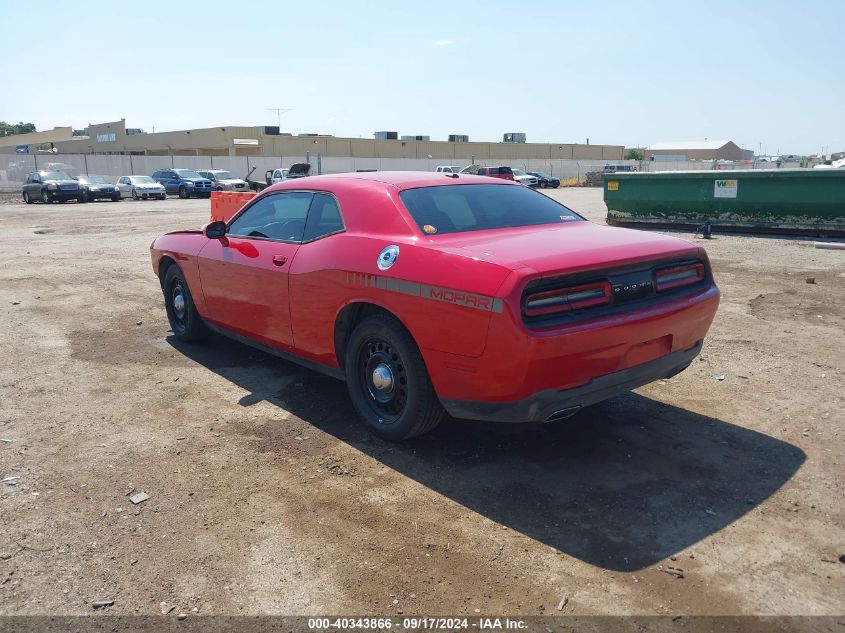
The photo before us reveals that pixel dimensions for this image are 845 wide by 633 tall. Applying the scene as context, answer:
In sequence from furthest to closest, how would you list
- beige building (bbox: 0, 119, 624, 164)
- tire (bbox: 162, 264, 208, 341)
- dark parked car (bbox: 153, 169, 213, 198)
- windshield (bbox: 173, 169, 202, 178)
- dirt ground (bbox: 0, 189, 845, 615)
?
beige building (bbox: 0, 119, 624, 164) → windshield (bbox: 173, 169, 202, 178) → dark parked car (bbox: 153, 169, 213, 198) → tire (bbox: 162, 264, 208, 341) → dirt ground (bbox: 0, 189, 845, 615)

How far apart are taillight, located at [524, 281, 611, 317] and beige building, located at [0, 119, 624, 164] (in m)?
60.8

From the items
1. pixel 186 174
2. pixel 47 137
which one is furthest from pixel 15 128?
pixel 186 174

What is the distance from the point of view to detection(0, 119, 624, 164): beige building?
6462cm

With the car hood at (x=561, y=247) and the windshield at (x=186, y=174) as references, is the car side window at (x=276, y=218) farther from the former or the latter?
the windshield at (x=186, y=174)

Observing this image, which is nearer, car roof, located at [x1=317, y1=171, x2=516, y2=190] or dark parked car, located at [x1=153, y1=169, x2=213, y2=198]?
car roof, located at [x1=317, y1=171, x2=516, y2=190]

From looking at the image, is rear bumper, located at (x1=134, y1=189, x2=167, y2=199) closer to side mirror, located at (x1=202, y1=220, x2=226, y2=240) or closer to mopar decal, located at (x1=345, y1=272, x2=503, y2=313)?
side mirror, located at (x1=202, y1=220, x2=226, y2=240)

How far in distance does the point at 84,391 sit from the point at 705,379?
4.75 meters

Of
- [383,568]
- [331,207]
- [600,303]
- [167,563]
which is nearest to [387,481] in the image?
[383,568]

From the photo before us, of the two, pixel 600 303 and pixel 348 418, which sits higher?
pixel 600 303

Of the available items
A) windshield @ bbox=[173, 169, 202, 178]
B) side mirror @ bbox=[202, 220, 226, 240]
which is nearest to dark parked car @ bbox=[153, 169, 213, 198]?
windshield @ bbox=[173, 169, 202, 178]

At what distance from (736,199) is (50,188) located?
2879 cm

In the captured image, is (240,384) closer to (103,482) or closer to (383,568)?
(103,482)

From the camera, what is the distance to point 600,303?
3.66 m

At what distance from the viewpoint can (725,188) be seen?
1463 centimetres
